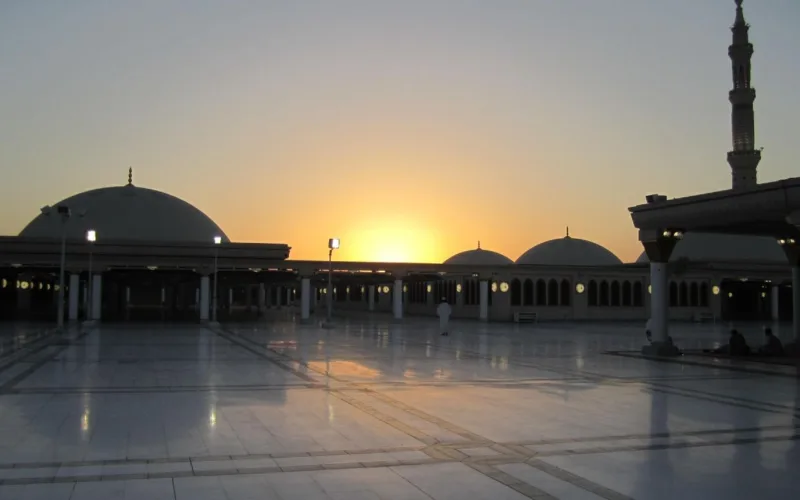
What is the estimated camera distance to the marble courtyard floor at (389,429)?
8.00 m

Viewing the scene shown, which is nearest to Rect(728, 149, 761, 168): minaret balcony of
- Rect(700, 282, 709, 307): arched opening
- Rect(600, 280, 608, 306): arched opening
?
Rect(600, 280, 608, 306): arched opening

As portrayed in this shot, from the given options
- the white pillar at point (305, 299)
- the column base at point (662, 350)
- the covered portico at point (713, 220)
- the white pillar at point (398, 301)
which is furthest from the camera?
the white pillar at point (398, 301)

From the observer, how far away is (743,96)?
1937 inches

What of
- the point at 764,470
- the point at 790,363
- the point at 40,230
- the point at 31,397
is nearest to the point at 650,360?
the point at 790,363

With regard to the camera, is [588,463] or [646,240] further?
[646,240]

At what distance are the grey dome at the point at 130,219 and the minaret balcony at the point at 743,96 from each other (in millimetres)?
41228

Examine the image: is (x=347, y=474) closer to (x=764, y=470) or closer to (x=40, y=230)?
(x=764, y=470)

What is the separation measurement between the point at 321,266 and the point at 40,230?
29.2 meters

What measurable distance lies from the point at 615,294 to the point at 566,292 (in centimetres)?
452

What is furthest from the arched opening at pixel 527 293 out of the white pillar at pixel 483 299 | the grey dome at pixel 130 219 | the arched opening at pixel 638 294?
the grey dome at pixel 130 219

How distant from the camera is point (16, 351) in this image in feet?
77.0

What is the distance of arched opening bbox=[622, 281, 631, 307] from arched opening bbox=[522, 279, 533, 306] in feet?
27.9

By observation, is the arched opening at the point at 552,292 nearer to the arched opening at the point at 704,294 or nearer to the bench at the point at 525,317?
the bench at the point at 525,317

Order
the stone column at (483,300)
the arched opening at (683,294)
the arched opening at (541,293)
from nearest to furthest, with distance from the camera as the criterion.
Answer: the stone column at (483,300) < the arched opening at (541,293) < the arched opening at (683,294)
